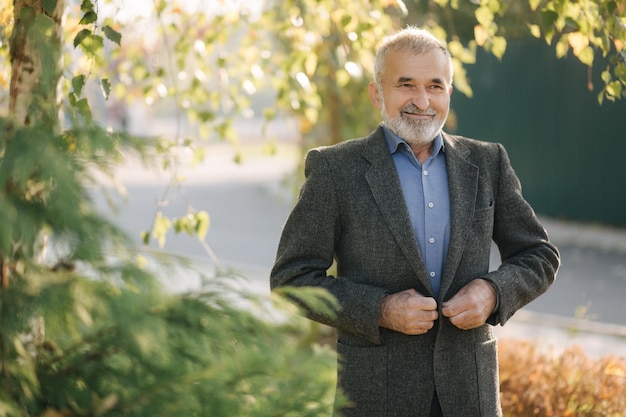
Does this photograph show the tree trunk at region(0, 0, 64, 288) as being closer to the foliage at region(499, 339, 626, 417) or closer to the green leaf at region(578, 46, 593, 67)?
the green leaf at region(578, 46, 593, 67)

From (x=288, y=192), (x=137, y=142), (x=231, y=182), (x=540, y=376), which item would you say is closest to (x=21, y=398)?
(x=137, y=142)

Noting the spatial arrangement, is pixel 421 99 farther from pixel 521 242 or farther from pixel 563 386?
pixel 563 386

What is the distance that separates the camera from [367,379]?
2.86 meters

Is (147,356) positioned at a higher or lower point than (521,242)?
lower

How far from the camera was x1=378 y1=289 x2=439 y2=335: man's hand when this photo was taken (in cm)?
267

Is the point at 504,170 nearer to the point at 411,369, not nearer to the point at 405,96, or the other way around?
the point at 405,96

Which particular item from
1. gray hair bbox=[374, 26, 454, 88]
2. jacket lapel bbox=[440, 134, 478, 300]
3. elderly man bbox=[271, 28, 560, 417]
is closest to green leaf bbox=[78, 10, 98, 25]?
elderly man bbox=[271, 28, 560, 417]

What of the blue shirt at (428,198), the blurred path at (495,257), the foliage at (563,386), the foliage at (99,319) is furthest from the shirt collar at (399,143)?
the foliage at (563,386)

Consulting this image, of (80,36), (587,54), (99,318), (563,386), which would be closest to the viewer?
(99,318)

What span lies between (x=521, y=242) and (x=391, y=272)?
1.49 ft

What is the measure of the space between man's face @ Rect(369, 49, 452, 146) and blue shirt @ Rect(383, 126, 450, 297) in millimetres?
57

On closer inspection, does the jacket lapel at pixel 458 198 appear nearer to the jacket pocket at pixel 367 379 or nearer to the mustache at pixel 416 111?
the mustache at pixel 416 111

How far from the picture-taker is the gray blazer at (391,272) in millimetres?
2809

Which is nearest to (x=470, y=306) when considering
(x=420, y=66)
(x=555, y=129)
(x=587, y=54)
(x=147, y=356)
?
(x=420, y=66)
